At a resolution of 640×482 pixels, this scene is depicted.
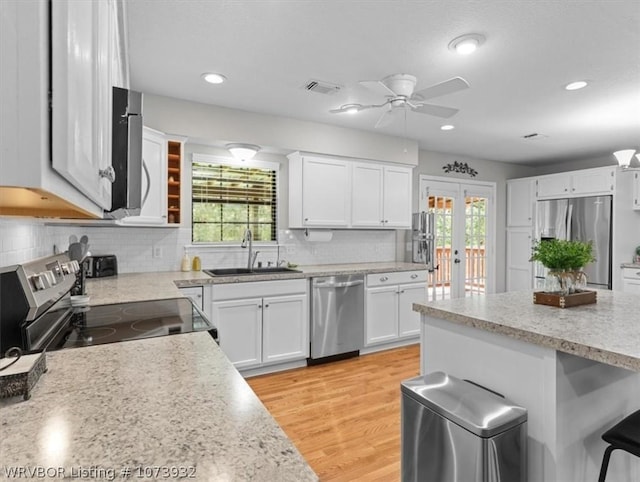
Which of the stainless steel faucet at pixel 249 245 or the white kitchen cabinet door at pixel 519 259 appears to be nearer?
the stainless steel faucet at pixel 249 245

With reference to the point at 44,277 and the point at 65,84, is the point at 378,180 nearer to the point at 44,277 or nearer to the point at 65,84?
the point at 44,277

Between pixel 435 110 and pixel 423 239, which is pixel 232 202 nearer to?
pixel 435 110

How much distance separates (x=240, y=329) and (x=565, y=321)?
2.45 meters

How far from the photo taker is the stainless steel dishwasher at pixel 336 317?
3.57 m

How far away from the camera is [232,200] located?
12.9 feet

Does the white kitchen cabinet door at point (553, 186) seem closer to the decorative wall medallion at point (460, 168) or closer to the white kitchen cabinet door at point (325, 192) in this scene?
the decorative wall medallion at point (460, 168)

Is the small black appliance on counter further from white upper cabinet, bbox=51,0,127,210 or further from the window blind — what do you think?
white upper cabinet, bbox=51,0,127,210

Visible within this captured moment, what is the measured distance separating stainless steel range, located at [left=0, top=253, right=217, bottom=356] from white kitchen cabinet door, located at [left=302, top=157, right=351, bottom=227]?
85.8 inches

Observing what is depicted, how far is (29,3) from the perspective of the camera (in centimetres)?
40

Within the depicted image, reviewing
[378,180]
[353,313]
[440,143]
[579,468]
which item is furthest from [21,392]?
[440,143]

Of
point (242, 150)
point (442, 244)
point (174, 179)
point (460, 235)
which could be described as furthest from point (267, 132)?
point (460, 235)

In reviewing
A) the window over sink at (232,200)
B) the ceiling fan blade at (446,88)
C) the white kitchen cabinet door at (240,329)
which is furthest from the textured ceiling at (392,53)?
the white kitchen cabinet door at (240,329)

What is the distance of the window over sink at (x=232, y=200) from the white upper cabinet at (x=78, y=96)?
3.02 metres

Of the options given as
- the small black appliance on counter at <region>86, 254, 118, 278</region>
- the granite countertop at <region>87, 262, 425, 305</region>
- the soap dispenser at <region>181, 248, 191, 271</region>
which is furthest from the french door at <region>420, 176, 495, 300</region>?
the small black appliance on counter at <region>86, 254, 118, 278</region>
